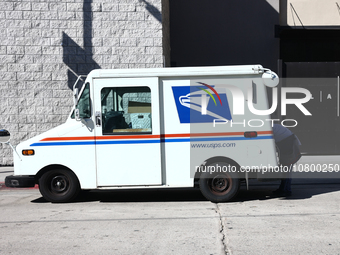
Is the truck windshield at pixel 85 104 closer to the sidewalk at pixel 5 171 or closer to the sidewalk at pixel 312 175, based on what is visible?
the sidewalk at pixel 312 175

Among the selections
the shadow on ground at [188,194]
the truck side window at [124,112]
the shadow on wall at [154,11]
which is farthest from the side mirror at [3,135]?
the shadow on wall at [154,11]

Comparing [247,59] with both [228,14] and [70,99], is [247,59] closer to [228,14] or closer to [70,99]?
[228,14]

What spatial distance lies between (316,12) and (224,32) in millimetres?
3295

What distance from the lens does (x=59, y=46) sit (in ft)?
40.2

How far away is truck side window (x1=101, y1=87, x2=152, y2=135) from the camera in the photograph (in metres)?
7.46

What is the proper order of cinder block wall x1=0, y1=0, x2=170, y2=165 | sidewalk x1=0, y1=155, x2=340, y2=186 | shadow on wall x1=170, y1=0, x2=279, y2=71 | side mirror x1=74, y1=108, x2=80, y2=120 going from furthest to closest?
shadow on wall x1=170, y1=0, x2=279, y2=71, cinder block wall x1=0, y1=0, x2=170, y2=165, sidewalk x1=0, y1=155, x2=340, y2=186, side mirror x1=74, y1=108, x2=80, y2=120

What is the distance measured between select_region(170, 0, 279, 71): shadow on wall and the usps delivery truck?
7563 millimetres

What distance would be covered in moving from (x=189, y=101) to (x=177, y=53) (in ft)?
25.7

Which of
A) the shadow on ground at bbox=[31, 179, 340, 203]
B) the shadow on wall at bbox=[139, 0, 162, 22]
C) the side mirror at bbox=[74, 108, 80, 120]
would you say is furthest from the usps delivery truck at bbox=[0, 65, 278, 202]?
the shadow on wall at bbox=[139, 0, 162, 22]

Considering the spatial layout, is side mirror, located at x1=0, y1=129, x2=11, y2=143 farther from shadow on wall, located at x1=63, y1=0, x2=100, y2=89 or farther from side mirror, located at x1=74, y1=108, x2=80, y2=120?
shadow on wall, located at x1=63, y1=0, x2=100, y2=89

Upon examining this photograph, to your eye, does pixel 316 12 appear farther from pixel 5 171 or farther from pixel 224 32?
pixel 5 171

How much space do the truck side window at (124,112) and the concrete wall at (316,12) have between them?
9174 mm

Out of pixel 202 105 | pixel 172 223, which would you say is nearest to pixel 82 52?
pixel 202 105

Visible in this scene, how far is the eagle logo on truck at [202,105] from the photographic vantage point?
7.46m
